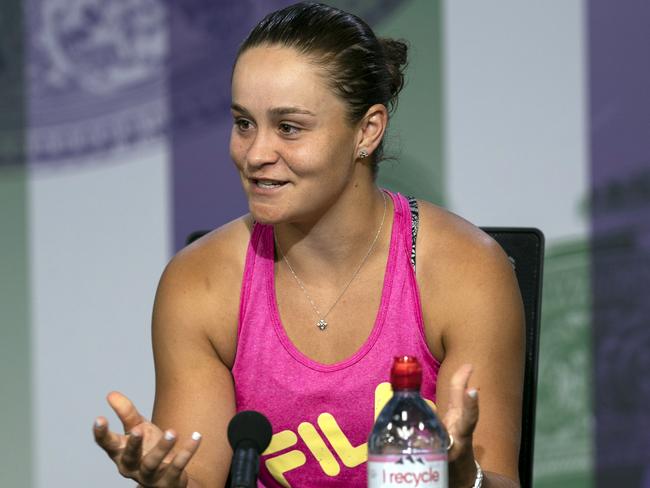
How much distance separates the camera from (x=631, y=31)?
273 centimetres

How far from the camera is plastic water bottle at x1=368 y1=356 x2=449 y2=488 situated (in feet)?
3.82

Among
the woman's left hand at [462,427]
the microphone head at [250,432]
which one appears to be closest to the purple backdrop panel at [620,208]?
the woman's left hand at [462,427]

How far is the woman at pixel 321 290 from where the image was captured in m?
1.68

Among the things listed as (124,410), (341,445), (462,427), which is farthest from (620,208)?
(124,410)

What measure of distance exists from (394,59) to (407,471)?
34.1 inches

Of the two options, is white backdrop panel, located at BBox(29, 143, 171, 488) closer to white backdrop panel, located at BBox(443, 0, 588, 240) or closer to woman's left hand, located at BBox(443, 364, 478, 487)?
white backdrop panel, located at BBox(443, 0, 588, 240)

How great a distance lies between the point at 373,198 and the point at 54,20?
4.37 ft

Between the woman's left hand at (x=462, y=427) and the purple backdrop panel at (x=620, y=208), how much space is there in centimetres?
146

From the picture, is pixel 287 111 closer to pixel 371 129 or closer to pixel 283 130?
pixel 283 130

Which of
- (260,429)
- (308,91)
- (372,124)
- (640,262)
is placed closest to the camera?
(260,429)

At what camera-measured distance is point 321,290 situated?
1868 mm

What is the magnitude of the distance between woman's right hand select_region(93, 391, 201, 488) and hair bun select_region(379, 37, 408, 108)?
2.38 ft

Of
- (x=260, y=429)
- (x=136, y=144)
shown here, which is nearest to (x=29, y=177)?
(x=136, y=144)

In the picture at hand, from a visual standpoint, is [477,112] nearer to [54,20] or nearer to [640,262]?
[640,262]
